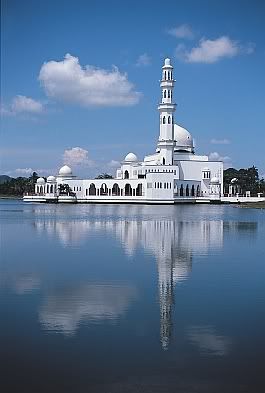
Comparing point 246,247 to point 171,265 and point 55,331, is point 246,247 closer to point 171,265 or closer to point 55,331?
point 171,265

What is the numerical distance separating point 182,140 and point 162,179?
13.6 m

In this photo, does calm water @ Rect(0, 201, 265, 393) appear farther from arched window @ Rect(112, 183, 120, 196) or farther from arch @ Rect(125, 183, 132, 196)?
arched window @ Rect(112, 183, 120, 196)

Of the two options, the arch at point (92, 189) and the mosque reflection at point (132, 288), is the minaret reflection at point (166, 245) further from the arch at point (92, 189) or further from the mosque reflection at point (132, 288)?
the arch at point (92, 189)

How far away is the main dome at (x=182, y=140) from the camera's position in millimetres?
94250

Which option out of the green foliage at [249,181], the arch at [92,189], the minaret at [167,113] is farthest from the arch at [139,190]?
the green foliage at [249,181]

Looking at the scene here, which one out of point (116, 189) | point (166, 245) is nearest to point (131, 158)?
point (116, 189)

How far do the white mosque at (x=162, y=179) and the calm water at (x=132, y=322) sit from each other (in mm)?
64840

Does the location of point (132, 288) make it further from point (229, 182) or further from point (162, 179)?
point (229, 182)

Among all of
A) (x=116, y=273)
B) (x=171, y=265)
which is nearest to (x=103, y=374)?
(x=116, y=273)

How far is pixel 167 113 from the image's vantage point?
278 ft

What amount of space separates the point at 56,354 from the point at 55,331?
4.07 feet

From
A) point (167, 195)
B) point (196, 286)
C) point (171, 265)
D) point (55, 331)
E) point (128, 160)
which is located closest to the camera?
point (55, 331)

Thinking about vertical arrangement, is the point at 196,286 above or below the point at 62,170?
below

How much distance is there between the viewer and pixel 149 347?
8.65 metres
